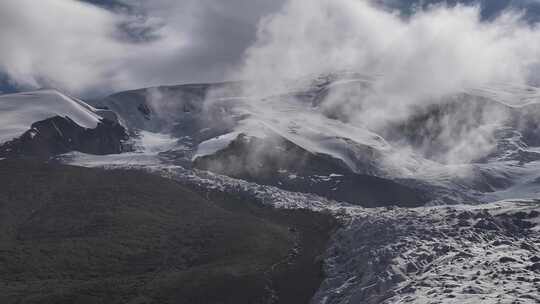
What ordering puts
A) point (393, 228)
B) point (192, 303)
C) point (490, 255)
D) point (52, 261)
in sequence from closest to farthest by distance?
1. point (192, 303)
2. point (490, 255)
3. point (52, 261)
4. point (393, 228)

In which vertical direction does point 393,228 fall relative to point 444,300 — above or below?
above

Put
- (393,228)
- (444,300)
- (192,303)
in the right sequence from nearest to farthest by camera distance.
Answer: (444,300) < (192,303) < (393,228)

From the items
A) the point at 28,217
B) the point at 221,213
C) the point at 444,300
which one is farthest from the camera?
the point at 221,213

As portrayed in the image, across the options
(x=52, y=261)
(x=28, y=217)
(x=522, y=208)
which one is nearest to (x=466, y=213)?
(x=522, y=208)

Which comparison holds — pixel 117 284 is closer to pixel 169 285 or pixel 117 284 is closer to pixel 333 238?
pixel 169 285

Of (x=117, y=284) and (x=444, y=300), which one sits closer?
(x=444, y=300)

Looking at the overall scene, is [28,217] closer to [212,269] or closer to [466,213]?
[212,269]

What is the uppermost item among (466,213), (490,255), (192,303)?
(466,213)

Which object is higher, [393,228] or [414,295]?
[393,228]

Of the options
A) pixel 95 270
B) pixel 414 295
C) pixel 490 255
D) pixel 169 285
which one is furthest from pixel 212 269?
pixel 490 255
